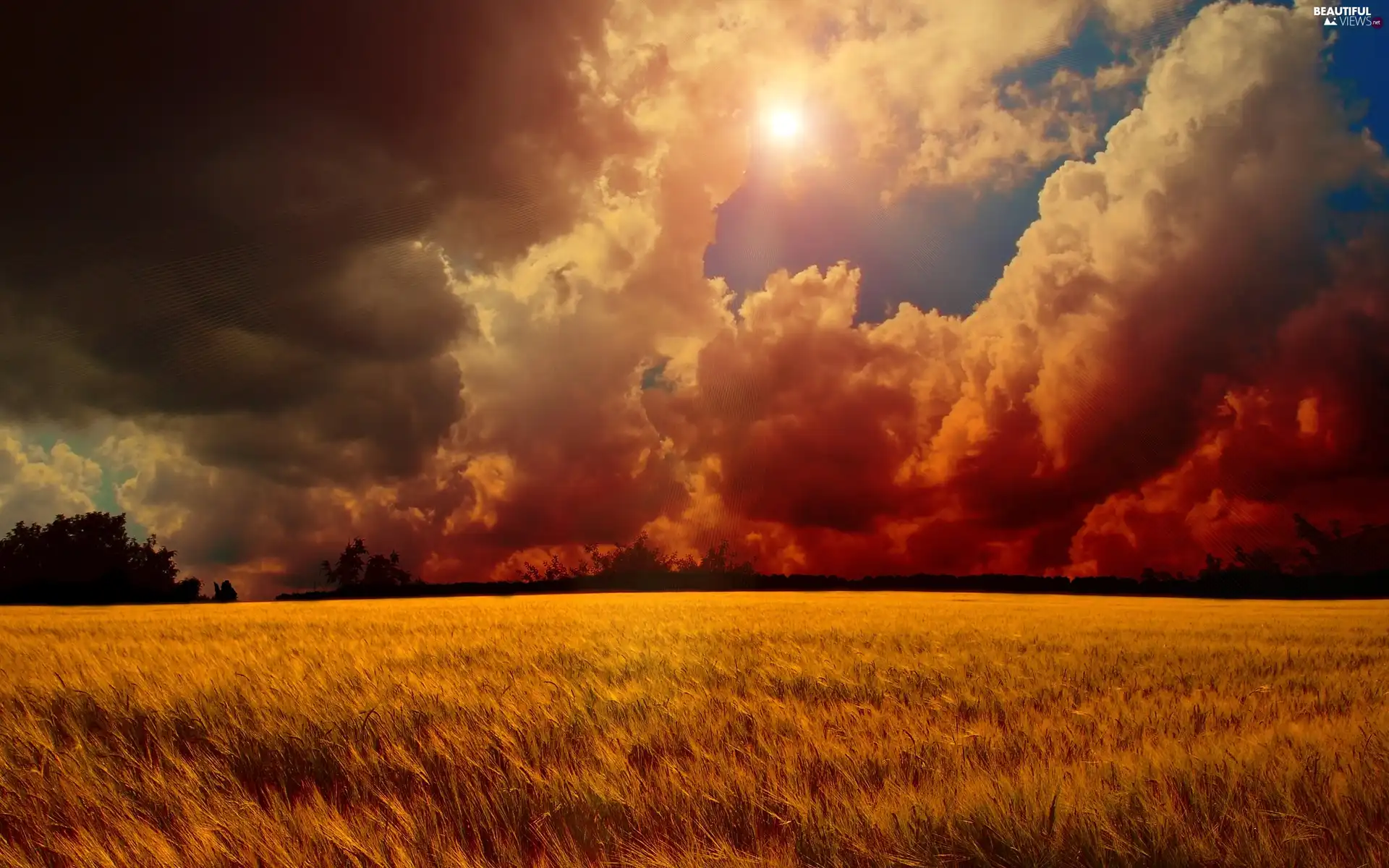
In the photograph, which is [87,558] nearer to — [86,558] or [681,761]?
[86,558]

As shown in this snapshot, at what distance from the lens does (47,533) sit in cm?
6078

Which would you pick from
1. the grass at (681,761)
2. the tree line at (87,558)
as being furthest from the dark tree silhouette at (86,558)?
the grass at (681,761)

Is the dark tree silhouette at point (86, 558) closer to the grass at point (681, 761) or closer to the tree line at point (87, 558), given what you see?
the tree line at point (87, 558)

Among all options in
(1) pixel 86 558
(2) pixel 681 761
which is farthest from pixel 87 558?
(2) pixel 681 761

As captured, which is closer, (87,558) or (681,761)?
(681,761)

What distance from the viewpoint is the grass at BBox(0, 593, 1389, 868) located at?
240cm

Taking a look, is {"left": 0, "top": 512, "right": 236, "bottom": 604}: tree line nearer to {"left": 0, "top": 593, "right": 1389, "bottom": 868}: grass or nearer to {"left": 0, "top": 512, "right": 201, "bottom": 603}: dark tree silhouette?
{"left": 0, "top": 512, "right": 201, "bottom": 603}: dark tree silhouette

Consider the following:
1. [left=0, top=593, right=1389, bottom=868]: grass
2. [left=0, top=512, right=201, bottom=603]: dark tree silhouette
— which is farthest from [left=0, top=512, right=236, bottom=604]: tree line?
Result: [left=0, top=593, right=1389, bottom=868]: grass

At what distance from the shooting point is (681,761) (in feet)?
11.0

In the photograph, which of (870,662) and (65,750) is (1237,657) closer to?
(870,662)

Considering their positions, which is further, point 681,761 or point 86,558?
point 86,558

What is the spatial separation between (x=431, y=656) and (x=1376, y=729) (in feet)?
22.8

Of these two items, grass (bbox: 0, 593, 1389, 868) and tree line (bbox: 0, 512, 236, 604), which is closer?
grass (bbox: 0, 593, 1389, 868)

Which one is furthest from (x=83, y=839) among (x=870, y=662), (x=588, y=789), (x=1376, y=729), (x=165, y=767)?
(x=1376, y=729)
